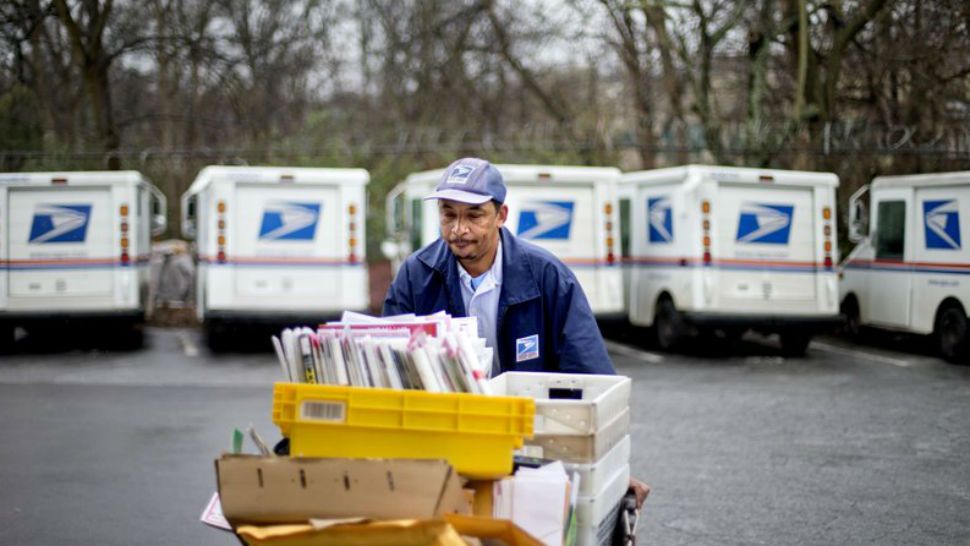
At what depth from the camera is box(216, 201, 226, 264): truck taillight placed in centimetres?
1750

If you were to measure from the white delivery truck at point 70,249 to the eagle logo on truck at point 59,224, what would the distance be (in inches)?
0.5

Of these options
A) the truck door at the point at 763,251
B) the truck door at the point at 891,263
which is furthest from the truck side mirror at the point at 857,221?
the truck door at the point at 763,251

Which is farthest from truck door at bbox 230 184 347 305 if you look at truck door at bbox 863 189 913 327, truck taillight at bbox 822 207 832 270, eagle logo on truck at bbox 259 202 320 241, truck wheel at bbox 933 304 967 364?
truck wheel at bbox 933 304 967 364

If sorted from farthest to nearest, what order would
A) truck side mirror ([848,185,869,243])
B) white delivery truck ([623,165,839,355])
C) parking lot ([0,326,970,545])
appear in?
truck side mirror ([848,185,869,243]), white delivery truck ([623,165,839,355]), parking lot ([0,326,970,545])

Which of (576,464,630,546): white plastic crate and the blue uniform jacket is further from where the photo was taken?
the blue uniform jacket

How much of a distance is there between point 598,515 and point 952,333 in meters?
13.3

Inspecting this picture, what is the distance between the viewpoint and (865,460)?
977 centimetres

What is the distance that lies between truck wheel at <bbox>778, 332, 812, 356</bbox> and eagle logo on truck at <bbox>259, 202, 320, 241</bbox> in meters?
6.53

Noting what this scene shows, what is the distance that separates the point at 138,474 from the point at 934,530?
205 inches

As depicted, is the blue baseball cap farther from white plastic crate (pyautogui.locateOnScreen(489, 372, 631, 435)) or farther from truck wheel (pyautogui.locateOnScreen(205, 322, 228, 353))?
truck wheel (pyautogui.locateOnScreen(205, 322, 228, 353))

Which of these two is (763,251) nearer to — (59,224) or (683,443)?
(683,443)

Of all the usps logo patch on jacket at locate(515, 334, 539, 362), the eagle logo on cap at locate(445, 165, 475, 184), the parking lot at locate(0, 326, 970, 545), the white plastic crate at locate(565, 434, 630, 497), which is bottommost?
the parking lot at locate(0, 326, 970, 545)

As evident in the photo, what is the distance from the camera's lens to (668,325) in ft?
59.1

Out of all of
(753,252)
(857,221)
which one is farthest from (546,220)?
(857,221)
